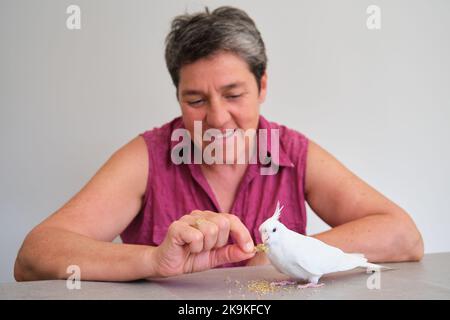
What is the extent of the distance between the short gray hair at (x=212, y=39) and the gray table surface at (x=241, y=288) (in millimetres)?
559

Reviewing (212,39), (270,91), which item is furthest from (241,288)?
(270,91)

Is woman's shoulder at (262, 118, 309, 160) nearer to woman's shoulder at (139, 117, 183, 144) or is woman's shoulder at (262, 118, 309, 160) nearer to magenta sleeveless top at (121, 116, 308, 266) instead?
magenta sleeveless top at (121, 116, 308, 266)

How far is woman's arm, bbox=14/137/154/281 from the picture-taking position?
97 centimetres

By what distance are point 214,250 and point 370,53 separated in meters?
1.58

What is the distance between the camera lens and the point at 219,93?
130 cm

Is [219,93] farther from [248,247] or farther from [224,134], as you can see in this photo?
[248,247]

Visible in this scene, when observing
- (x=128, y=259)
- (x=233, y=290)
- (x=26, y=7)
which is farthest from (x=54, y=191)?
(x=233, y=290)

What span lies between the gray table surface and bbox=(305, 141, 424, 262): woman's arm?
0.12 m

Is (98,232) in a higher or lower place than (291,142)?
lower

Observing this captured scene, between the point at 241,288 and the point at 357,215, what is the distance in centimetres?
53

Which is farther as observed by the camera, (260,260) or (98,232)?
(98,232)

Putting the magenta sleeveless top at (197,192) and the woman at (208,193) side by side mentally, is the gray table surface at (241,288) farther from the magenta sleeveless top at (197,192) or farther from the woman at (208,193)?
the magenta sleeveless top at (197,192)

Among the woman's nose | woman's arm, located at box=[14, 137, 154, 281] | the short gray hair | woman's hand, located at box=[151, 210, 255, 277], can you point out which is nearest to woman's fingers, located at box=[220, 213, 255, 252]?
woman's hand, located at box=[151, 210, 255, 277]

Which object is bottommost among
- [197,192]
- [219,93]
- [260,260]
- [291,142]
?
[260,260]
